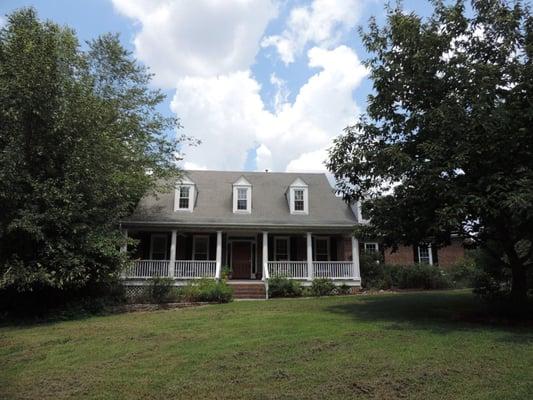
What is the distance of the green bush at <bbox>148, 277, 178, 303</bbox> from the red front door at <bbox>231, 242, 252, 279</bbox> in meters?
5.65

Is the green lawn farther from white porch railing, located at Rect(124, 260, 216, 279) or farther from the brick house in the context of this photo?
the brick house

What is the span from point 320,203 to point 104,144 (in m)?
12.3

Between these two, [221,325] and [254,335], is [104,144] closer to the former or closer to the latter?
[221,325]

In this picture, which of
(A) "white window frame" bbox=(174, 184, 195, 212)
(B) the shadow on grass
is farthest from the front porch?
(B) the shadow on grass

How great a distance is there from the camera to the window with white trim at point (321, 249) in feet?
75.3

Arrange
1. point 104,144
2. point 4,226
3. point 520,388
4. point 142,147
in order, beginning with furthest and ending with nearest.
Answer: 1. point 142,147
2. point 104,144
3. point 4,226
4. point 520,388

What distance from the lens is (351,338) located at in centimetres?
855

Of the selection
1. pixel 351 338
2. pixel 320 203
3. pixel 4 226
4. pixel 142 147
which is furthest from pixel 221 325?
pixel 320 203

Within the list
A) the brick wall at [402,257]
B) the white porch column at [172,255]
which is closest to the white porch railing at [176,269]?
the white porch column at [172,255]

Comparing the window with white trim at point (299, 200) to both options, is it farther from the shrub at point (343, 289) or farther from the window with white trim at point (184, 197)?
the window with white trim at point (184, 197)

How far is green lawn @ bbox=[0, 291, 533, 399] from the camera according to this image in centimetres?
597

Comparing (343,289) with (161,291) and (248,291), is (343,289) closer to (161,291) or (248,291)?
(248,291)

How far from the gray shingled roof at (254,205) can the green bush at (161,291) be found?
3891mm

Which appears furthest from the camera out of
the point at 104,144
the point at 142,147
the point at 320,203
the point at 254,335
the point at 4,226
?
the point at 320,203
